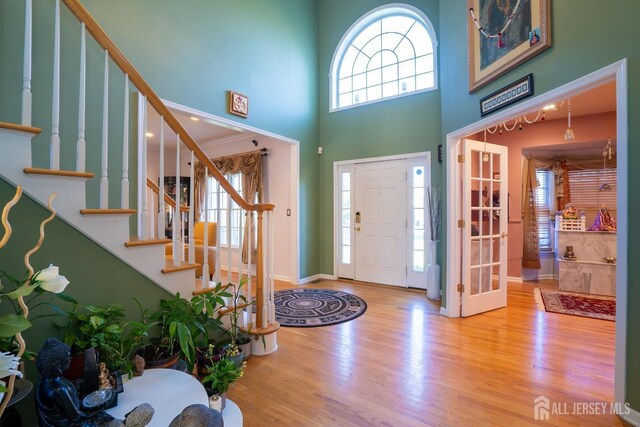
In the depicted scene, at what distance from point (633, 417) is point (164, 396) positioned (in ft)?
7.96

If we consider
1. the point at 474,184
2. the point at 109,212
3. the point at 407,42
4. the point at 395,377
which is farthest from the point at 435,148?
the point at 109,212

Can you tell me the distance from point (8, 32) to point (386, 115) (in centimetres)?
408

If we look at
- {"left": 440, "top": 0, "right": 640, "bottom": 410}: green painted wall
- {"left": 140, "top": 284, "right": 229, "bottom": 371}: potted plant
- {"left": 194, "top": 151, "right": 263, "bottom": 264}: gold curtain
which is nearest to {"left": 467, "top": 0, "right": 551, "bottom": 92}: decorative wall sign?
{"left": 440, "top": 0, "right": 640, "bottom": 410}: green painted wall

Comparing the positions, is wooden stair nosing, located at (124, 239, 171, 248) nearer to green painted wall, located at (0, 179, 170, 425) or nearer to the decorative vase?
green painted wall, located at (0, 179, 170, 425)

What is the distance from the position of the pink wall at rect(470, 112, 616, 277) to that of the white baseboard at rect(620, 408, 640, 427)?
3.59m

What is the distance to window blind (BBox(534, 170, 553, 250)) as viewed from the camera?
194 inches

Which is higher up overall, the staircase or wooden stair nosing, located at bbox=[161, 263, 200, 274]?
the staircase

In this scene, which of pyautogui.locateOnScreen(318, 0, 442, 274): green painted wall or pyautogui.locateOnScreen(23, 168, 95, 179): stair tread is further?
pyautogui.locateOnScreen(318, 0, 442, 274): green painted wall

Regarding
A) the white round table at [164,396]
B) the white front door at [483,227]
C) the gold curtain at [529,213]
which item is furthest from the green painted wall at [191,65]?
the gold curtain at [529,213]

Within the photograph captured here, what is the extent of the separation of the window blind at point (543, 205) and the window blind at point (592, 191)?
323 millimetres

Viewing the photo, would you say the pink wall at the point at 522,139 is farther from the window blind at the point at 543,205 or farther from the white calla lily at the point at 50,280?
the white calla lily at the point at 50,280

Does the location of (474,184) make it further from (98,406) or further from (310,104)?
(98,406)

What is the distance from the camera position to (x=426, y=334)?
9.15 feet

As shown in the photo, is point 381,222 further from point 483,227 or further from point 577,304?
point 577,304
